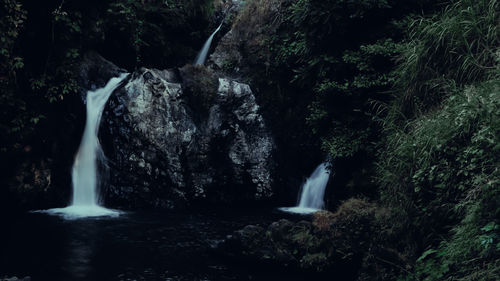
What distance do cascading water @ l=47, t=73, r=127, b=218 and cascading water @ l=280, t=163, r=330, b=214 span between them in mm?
4511

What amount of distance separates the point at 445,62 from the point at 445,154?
189cm

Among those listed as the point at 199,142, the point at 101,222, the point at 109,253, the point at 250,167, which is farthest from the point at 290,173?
the point at 109,253

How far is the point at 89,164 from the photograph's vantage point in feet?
33.8

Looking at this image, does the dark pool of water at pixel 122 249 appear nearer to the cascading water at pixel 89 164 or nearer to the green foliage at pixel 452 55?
the cascading water at pixel 89 164

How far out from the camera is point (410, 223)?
5535mm

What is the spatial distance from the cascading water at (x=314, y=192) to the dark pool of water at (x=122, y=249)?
168cm

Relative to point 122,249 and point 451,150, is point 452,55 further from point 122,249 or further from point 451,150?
point 122,249

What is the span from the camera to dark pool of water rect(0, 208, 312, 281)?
6121mm

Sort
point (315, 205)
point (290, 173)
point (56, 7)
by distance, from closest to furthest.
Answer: point (56, 7)
point (315, 205)
point (290, 173)

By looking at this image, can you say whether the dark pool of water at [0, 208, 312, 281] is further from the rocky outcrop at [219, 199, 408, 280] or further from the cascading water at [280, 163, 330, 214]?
the cascading water at [280, 163, 330, 214]

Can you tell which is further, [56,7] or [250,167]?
[250,167]

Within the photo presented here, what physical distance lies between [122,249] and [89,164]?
3848 mm

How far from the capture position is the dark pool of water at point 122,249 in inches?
241

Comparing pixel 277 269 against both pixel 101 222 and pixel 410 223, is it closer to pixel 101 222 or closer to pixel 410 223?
pixel 410 223
